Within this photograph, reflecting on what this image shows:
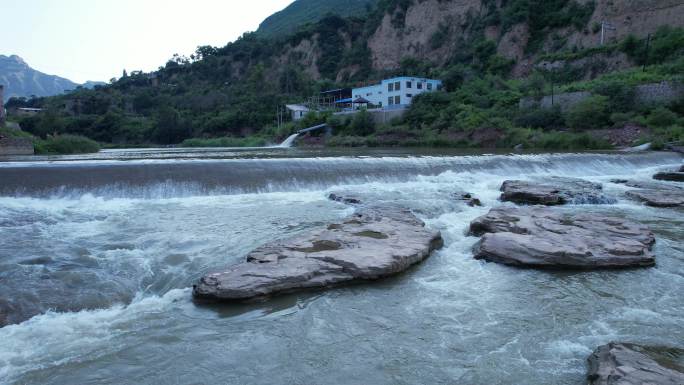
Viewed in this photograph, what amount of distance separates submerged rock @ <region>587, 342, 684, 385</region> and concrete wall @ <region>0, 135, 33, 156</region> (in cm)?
2952

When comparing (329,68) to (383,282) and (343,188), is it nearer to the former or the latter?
(343,188)

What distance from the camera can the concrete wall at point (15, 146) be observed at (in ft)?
82.1

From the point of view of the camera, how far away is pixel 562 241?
696cm

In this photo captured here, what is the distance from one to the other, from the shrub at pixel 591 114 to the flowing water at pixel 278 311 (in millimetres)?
19783

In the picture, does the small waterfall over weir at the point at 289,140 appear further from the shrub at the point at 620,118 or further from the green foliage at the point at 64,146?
the shrub at the point at 620,118

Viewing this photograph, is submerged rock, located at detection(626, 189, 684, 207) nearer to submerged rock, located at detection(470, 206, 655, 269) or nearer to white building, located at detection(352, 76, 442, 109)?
submerged rock, located at detection(470, 206, 655, 269)

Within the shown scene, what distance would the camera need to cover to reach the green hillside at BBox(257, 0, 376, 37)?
332 feet

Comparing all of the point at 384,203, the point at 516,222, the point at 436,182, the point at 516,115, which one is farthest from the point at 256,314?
the point at 516,115

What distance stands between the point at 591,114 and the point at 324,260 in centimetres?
2710

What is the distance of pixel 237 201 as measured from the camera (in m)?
11.3

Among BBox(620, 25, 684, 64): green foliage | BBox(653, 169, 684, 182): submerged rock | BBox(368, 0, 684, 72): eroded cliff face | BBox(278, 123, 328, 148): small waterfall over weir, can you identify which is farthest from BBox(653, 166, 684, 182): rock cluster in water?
BBox(368, 0, 684, 72): eroded cliff face

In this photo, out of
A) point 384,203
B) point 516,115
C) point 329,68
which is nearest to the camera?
point 384,203

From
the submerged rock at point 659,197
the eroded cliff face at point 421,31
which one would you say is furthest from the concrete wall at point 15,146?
the eroded cliff face at point 421,31

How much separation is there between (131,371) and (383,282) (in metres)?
3.20
